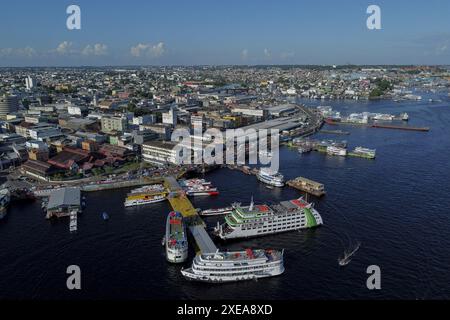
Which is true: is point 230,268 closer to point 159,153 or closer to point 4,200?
point 4,200

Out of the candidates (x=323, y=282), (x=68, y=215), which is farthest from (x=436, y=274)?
(x=68, y=215)

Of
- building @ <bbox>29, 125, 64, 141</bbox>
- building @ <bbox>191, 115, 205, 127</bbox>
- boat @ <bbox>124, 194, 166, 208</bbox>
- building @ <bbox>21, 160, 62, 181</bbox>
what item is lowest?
boat @ <bbox>124, 194, 166, 208</bbox>

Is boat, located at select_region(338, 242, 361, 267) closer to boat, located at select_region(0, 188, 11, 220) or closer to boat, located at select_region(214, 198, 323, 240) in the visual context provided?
boat, located at select_region(214, 198, 323, 240)

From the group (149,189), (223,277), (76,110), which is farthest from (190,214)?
(76,110)

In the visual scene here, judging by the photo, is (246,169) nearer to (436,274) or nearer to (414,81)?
(436,274)

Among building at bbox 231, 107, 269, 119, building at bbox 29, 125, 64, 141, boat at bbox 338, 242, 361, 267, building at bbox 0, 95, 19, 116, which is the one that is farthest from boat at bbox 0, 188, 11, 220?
building at bbox 231, 107, 269, 119

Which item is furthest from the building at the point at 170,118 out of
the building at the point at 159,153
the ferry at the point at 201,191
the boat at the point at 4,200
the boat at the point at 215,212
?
the boat at the point at 215,212
